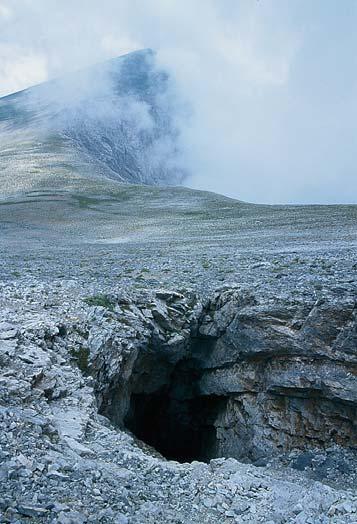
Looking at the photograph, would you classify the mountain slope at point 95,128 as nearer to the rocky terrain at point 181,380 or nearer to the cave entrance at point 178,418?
the rocky terrain at point 181,380

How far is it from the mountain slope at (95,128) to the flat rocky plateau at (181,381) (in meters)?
54.2

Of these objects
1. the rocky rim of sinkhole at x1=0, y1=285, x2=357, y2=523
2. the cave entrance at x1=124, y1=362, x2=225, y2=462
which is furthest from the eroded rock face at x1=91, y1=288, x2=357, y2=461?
the cave entrance at x1=124, y1=362, x2=225, y2=462

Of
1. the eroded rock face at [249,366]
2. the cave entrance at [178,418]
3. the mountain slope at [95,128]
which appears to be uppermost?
the mountain slope at [95,128]

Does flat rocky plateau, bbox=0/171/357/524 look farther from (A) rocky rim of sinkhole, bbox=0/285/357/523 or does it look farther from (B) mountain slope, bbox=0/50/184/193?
(B) mountain slope, bbox=0/50/184/193

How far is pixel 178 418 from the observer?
2350 centimetres

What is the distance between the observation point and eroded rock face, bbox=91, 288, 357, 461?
53.8 ft

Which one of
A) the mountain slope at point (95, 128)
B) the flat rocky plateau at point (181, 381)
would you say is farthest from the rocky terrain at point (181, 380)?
the mountain slope at point (95, 128)

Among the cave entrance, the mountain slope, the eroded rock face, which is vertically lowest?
the cave entrance

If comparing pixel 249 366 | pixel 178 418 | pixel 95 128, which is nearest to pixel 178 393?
pixel 178 418

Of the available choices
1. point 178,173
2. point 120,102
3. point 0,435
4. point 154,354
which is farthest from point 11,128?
point 0,435

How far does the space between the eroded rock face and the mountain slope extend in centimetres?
5735

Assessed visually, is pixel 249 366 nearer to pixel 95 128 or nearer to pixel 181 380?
pixel 181 380

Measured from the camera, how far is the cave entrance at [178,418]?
2143 cm

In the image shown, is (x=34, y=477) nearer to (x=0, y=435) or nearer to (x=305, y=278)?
(x=0, y=435)
